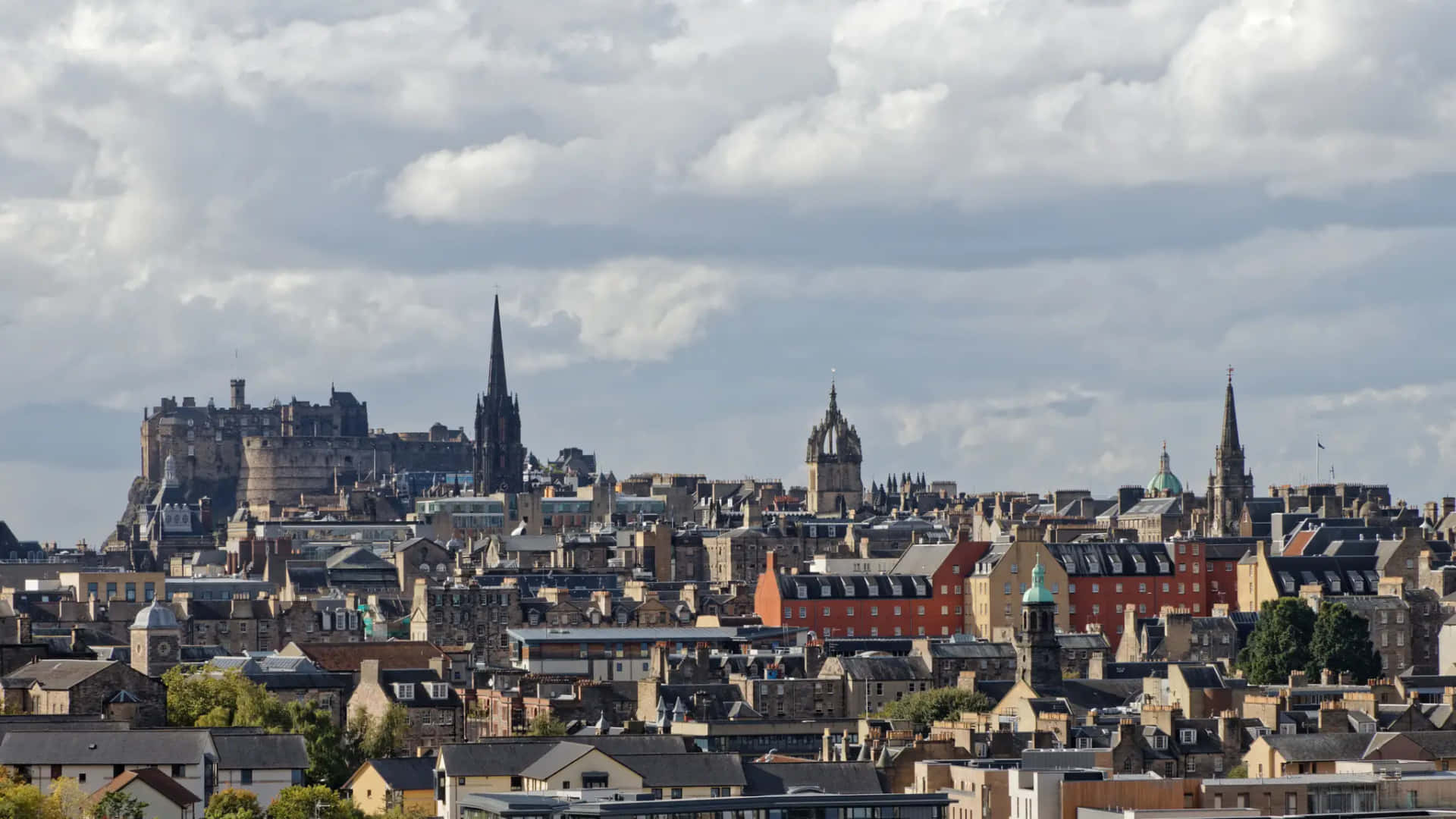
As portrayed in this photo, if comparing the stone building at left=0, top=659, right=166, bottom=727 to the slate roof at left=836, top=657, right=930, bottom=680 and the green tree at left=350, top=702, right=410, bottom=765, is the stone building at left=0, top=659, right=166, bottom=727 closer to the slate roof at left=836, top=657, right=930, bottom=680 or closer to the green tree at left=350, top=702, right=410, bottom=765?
the green tree at left=350, top=702, right=410, bottom=765

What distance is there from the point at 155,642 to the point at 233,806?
59.9 metres

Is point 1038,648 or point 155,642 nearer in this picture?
point 1038,648

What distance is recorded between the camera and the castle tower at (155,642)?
150 meters

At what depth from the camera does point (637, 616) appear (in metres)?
175

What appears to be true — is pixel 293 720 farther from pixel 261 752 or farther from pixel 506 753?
pixel 506 753

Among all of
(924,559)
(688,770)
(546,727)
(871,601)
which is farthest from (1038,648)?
(924,559)

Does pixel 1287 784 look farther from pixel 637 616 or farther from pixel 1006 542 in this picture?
pixel 1006 542

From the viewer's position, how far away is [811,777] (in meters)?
94.1

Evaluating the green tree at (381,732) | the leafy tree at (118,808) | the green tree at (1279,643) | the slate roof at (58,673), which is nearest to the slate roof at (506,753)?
the leafy tree at (118,808)

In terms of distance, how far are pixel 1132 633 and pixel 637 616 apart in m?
28.5

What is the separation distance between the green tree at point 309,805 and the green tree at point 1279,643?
64.8m

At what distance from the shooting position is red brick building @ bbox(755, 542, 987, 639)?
181m

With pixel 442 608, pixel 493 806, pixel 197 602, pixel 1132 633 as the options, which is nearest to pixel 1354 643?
pixel 1132 633

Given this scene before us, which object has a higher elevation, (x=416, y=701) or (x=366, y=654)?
(x=366, y=654)
